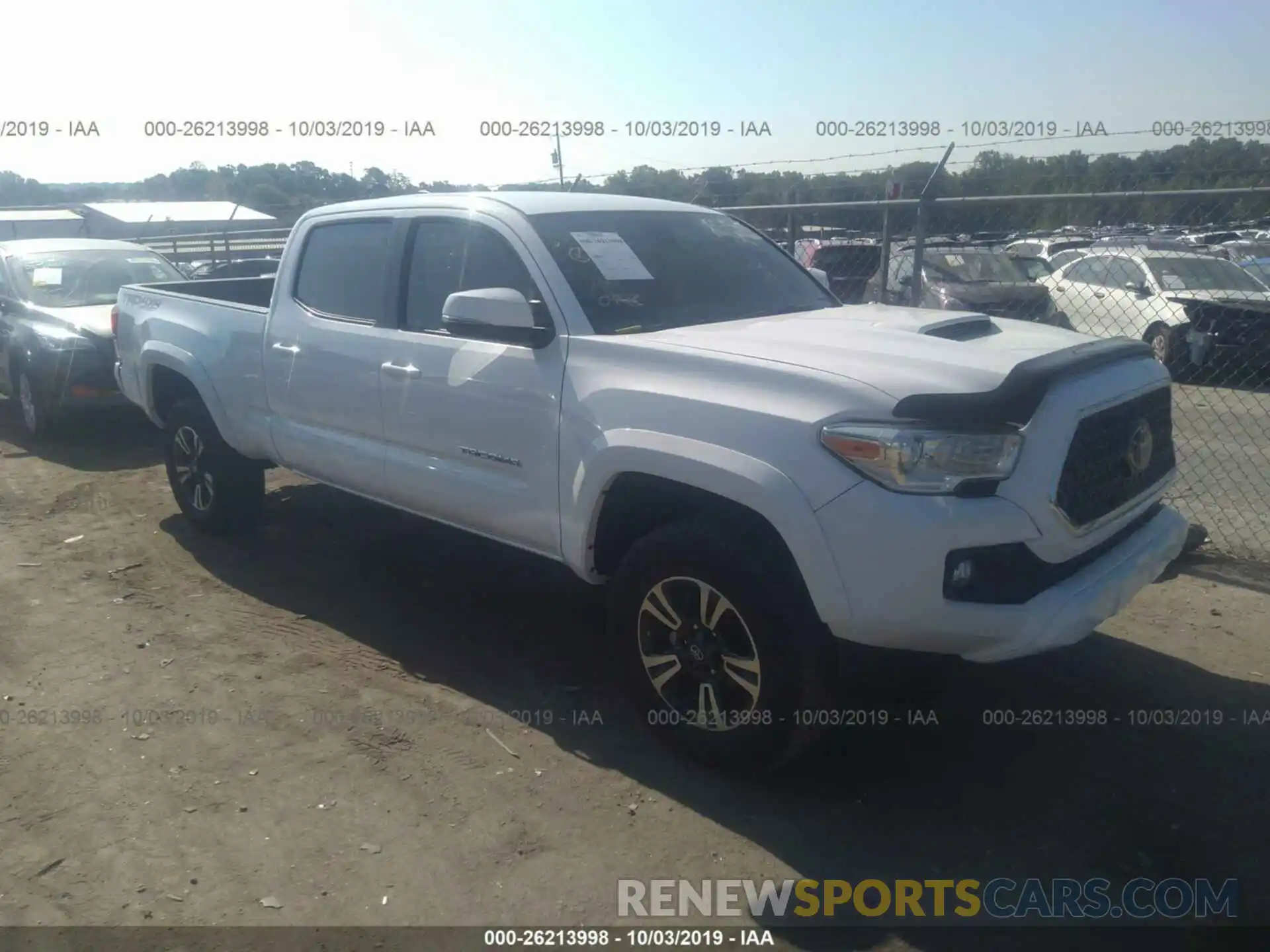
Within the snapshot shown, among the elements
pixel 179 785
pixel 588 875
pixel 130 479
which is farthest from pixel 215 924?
pixel 130 479

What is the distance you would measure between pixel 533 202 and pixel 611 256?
487mm

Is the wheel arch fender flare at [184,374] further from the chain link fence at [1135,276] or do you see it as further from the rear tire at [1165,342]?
the rear tire at [1165,342]

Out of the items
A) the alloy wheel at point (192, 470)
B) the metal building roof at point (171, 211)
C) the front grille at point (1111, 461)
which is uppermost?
the metal building roof at point (171, 211)

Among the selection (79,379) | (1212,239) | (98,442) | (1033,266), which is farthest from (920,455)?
(1033,266)

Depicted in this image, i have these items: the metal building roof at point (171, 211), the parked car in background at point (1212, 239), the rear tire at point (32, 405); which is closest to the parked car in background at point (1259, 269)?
the parked car in background at point (1212, 239)

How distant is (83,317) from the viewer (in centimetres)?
866

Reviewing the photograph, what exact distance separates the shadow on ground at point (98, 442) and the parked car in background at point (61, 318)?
130 millimetres

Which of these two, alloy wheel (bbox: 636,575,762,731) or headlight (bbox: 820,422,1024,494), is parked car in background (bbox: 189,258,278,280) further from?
headlight (bbox: 820,422,1024,494)

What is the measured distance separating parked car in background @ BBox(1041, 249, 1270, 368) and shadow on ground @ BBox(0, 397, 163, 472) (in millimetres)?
8629

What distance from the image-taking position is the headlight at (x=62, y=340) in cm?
827

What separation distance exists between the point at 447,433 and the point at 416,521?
240 cm

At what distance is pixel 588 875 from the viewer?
3062 mm

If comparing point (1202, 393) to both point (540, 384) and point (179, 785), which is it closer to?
point (540, 384)

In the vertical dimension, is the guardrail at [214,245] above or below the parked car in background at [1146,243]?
above
